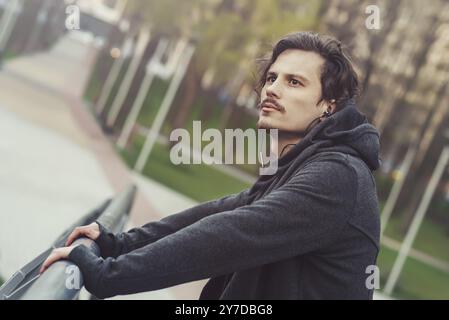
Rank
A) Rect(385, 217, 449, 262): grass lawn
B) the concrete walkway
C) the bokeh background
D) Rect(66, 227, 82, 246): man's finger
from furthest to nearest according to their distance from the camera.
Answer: Rect(385, 217, 449, 262): grass lawn, the bokeh background, the concrete walkway, Rect(66, 227, 82, 246): man's finger

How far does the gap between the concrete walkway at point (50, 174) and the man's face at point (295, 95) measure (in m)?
3.55

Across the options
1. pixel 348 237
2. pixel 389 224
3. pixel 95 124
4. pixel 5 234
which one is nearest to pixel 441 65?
pixel 389 224

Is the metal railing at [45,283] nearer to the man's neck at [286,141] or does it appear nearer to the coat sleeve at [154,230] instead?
the coat sleeve at [154,230]

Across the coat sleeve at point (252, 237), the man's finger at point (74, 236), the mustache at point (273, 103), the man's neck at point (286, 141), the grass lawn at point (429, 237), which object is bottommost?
the grass lawn at point (429, 237)

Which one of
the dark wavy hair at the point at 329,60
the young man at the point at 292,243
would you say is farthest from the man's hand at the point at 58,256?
the dark wavy hair at the point at 329,60

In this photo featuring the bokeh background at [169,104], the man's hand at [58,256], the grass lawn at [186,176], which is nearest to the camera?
the man's hand at [58,256]

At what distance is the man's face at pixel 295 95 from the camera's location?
1.75 m

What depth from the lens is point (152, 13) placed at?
18.5m

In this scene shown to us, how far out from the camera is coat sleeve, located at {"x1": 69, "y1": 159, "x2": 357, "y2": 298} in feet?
4.71

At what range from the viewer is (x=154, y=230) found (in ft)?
7.00

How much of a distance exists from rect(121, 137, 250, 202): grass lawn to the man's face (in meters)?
12.3

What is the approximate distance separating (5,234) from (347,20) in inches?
515

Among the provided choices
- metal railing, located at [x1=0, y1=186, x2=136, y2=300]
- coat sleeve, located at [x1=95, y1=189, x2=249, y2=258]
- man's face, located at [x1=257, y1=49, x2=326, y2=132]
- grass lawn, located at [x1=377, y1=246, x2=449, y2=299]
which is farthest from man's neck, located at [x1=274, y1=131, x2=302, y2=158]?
grass lawn, located at [x1=377, y1=246, x2=449, y2=299]

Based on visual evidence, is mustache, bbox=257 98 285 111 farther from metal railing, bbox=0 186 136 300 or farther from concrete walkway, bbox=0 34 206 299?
concrete walkway, bbox=0 34 206 299
